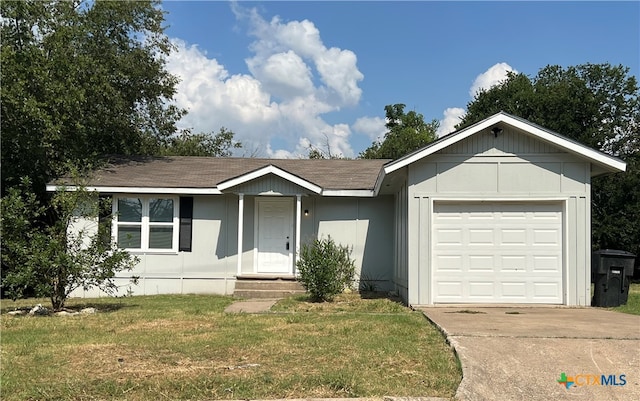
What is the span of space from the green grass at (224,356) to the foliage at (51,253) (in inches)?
31.6

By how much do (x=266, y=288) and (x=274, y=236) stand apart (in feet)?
5.71

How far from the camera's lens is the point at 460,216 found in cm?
1095

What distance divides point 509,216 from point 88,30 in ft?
45.6

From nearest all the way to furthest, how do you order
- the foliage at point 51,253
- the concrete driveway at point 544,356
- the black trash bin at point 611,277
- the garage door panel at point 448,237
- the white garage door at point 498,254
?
the concrete driveway at point 544,356 → the foliage at point 51,253 → the black trash bin at point 611,277 → the white garage door at point 498,254 → the garage door panel at point 448,237

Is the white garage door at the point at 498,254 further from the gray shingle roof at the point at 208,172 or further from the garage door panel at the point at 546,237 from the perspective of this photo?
the gray shingle roof at the point at 208,172

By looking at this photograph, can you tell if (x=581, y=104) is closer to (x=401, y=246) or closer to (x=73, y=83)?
(x=401, y=246)

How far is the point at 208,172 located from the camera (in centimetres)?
1559

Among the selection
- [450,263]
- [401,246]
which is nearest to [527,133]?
[450,263]

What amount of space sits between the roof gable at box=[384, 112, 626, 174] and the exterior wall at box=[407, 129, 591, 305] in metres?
0.26

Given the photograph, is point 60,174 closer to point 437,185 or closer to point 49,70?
point 49,70

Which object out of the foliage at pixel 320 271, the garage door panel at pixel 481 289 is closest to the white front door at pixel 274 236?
the foliage at pixel 320 271

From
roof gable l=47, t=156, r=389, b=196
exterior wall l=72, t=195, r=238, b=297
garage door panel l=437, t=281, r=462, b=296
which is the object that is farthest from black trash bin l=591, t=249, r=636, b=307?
exterior wall l=72, t=195, r=238, b=297

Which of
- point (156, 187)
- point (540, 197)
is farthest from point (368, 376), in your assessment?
point (156, 187)

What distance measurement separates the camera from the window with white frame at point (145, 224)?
1394cm
